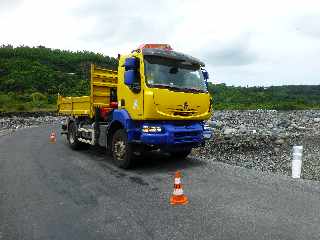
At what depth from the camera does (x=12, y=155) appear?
43.2 feet

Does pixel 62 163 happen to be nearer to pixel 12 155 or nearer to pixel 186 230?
pixel 12 155

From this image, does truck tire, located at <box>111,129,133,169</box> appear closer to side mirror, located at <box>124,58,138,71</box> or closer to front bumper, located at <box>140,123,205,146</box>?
front bumper, located at <box>140,123,205,146</box>

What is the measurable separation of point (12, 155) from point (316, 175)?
9.54m

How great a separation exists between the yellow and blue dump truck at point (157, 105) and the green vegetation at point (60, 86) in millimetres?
38151

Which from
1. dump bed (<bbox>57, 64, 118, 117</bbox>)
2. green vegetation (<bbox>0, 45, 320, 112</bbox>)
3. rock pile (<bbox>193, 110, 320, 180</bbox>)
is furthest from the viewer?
green vegetation (<bbox>0, 45, 320, 112</bbox>)

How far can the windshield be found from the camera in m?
9.84

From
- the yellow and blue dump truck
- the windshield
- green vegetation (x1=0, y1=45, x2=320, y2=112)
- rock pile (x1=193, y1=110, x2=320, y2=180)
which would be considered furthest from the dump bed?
green vegetation (x1=0, y1=45, x2=320, y2=112)

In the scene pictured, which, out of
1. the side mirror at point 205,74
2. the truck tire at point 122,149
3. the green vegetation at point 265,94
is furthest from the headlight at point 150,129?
the green vegetation at point 265,94

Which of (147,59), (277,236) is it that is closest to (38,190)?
(147,59)

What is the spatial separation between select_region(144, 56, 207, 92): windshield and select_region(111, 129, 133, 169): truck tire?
1707 millimetres

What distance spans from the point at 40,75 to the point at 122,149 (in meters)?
69.8

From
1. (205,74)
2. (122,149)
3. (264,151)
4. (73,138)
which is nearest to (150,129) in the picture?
(122,149)

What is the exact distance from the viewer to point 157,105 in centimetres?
959

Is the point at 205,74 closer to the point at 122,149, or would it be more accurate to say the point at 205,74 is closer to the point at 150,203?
the point at 122,149
